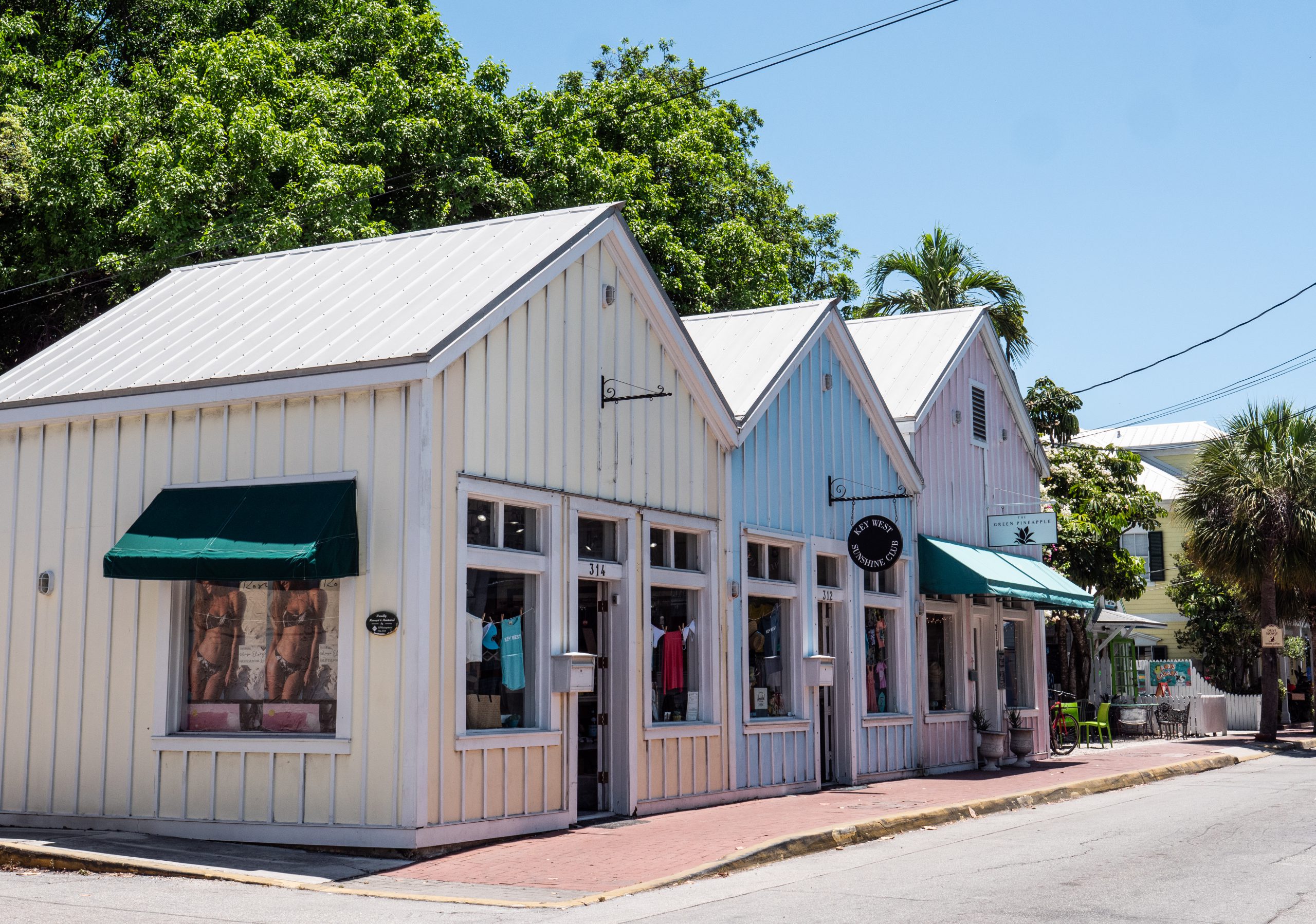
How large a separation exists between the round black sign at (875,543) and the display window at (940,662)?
296 centimetres

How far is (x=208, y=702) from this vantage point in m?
11.5

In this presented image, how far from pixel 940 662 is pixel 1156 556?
2705cm

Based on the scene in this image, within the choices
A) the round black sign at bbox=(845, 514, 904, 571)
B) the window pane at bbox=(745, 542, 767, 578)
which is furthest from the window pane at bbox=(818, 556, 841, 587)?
the window pane at bbox=(745, 542, 767, 578)

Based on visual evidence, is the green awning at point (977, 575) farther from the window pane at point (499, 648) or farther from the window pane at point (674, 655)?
the window pane at point (499, 648)

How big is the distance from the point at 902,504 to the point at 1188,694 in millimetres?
16529

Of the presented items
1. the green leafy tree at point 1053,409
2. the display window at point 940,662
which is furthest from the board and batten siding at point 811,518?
the green leafy tree at point 1053,409

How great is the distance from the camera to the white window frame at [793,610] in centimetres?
1571

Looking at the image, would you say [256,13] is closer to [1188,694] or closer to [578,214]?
[578,214]

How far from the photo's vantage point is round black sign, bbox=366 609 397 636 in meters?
10.7

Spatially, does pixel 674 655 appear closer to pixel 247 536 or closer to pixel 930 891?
pixel 247 536

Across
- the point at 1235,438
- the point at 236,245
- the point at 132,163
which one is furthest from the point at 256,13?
the point at 1235,438

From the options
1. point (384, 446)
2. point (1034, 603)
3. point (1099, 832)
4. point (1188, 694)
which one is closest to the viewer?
point (384, 446)

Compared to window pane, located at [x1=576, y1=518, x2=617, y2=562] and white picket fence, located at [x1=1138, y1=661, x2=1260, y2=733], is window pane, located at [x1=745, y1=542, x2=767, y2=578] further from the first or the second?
Result: white picket fence, located at [x1=1138, y1=661, x2=1260, y2=733]

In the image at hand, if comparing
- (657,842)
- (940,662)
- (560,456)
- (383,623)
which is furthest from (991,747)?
(383,623)
